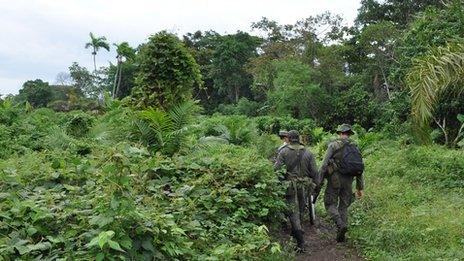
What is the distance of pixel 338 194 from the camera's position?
7086mm

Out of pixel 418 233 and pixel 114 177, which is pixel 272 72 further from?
pixel 114 177

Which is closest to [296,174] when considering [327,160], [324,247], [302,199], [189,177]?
[302,199]

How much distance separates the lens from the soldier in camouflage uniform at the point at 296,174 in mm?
6520

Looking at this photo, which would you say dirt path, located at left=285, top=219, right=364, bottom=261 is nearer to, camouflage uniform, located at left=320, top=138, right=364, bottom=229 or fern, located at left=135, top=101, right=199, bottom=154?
camouflage uniform, located at left=320, top=138, right=364, bottom=229

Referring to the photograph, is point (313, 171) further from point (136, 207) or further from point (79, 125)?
point (79, 125)

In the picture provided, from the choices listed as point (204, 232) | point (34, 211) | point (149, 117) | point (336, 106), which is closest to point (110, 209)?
point (34, 211)

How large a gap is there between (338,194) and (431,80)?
2.94 meters

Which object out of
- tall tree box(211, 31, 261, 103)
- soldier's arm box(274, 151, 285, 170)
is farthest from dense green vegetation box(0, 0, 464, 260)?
tall tree box(211, 31, 261, 103)

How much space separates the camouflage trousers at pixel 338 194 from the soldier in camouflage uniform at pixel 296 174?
27 centimetres

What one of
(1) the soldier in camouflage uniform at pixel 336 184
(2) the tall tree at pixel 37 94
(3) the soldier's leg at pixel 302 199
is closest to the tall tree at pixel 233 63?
(2) the tall tree at pixel 37 94

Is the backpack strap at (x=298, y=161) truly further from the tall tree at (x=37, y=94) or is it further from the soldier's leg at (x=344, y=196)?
the tall tree at (x=37, y=94)

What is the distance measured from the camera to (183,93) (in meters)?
9.76

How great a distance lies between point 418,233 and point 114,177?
4669mm

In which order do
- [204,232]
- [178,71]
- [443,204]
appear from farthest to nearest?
1. [178,71]
2. [443,204]
3. [204,232]
